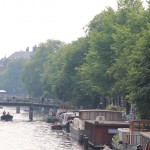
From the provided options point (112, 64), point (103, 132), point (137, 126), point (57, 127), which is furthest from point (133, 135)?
point (57, 127)

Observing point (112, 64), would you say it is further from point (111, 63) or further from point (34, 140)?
point (34, 140)

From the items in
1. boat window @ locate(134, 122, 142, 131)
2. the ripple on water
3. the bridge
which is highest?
the bridge

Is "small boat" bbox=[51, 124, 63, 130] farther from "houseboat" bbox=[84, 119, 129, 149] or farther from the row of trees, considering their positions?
"houseboat" bbox=[84, 119, 129, 149]

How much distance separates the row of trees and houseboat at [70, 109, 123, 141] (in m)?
2.56

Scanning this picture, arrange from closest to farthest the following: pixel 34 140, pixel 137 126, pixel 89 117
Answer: pixel 137 126, pixel 34 140, pixel 89 117

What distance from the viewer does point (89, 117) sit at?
69875mm

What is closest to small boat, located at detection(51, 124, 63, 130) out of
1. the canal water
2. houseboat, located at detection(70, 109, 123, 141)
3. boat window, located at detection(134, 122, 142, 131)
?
the canal water

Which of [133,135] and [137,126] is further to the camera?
[137,126]

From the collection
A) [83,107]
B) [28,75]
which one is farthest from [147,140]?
[28,75]

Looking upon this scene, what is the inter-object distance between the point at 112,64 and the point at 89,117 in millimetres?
7373

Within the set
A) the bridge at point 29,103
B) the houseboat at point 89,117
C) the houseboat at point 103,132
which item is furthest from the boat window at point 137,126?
the bridge at point 29,103

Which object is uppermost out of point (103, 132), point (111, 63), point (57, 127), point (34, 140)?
point (111, 63)

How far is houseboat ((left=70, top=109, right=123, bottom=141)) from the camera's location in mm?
64625

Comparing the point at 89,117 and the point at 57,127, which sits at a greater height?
the point at 89,117
